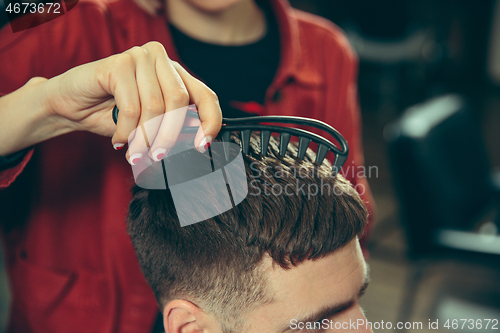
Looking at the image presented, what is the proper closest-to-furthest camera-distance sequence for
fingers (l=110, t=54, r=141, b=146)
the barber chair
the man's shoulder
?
fingers (l=110, t=54, r=141, b=146) → the man's shoulder → the barber chair

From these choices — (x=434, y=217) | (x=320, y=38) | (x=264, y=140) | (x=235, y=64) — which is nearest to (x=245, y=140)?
(x=264, y=140)

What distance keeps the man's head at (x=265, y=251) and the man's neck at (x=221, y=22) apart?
6.3 inches

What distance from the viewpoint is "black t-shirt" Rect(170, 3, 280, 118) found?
42cm

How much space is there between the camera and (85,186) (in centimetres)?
43

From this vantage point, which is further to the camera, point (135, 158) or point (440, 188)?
point (440, 188)

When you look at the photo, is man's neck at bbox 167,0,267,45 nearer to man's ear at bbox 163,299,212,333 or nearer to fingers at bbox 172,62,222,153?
fingers at bbox 172,62,222,153

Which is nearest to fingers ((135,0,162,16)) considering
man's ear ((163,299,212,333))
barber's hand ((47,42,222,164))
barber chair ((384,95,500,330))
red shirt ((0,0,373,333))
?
red shirt ((0,0,373,333))

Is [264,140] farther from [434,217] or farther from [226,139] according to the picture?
[434,217]

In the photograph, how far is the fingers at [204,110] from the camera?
0.30 m

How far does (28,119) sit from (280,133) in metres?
0.20

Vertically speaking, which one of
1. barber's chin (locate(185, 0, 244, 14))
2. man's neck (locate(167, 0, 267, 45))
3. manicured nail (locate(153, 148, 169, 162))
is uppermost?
barber's chin (locate(185, 0, 244, 14))

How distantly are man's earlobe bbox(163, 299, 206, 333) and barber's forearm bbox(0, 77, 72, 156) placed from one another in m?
0.18

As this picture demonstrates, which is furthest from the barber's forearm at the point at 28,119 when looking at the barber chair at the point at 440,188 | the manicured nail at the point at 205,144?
the barber chair at the point at 440,188

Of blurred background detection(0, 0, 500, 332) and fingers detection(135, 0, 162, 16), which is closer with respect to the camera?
fingers detection(135, 0, 162, 16)
